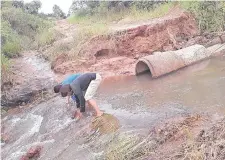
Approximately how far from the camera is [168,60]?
31.7 ft

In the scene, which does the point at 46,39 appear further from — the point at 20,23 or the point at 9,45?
the point at 20,23

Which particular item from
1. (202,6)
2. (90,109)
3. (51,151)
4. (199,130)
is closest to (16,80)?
(90,109)

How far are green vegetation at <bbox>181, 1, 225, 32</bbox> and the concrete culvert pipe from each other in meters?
2.27

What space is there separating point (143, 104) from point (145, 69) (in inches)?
119

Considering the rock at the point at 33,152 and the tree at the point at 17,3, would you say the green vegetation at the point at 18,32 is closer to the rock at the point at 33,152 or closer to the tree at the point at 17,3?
the tree at the point at 17,3

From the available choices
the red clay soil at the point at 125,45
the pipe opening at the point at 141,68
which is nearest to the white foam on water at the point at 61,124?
the pipe opening at the point at 141,68

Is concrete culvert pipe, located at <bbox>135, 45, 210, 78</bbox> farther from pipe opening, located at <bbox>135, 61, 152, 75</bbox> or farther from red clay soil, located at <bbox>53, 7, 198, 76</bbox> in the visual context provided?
red clay soil, located at <bbox>53, 7, 198, 76</bbox>

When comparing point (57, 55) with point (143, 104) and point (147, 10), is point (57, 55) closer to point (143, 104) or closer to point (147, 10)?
point (147, 10)

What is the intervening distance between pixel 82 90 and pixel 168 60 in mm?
3372

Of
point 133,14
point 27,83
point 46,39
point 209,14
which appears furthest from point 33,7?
point 27,83

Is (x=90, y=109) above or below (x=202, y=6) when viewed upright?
below

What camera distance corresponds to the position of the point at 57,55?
507 inches

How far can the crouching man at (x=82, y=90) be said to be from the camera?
22.3 feet

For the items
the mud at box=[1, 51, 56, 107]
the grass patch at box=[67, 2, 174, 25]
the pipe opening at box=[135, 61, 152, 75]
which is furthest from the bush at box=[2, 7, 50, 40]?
the pipe opening at box=[135, 61, 152, 75]
